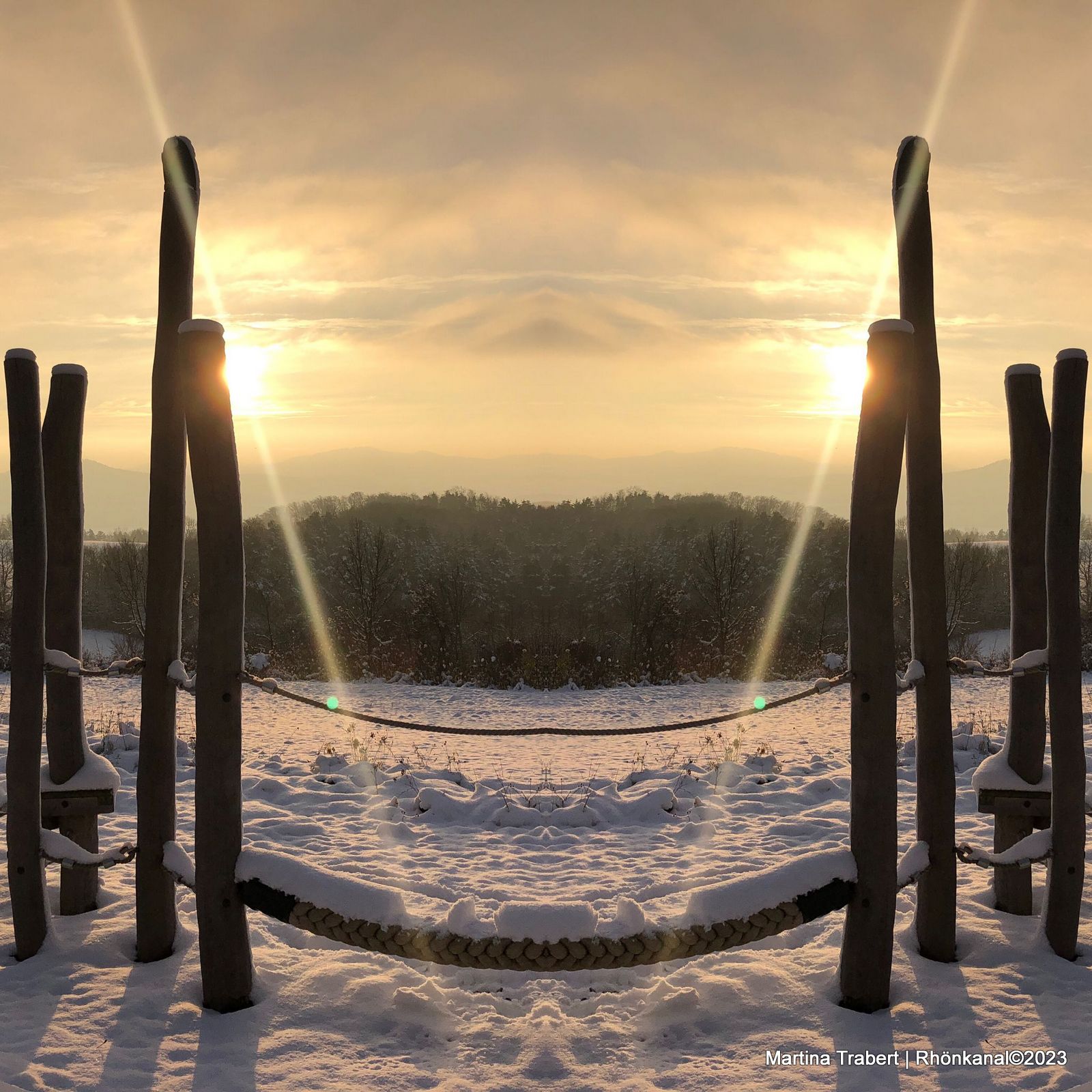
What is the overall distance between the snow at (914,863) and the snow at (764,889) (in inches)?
18.5

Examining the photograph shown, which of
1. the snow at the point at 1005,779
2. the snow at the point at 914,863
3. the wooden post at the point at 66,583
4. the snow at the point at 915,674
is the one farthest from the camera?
the wooden post at the point at 66,583

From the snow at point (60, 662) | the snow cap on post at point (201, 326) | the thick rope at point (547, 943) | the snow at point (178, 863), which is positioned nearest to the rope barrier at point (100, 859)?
the snow at point (178, 863)

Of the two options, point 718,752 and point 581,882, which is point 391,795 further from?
point 718,752

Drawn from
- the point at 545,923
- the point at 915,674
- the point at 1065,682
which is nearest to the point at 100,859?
the point at 545,923

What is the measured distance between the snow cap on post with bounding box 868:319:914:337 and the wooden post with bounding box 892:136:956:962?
0.54 metres

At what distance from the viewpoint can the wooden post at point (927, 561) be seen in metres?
4.44

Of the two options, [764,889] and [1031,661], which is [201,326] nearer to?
[764,889]

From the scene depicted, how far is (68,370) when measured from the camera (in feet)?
16.5

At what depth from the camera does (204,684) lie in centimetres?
398

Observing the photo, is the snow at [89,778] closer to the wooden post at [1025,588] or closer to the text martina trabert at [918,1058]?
the text martina trabert at [918,1058]

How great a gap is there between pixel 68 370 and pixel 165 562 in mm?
1326

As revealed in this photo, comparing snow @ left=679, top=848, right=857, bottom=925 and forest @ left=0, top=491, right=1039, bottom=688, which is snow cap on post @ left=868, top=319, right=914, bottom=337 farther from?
forest @ left=0, top=491, right=1039, bottom=688

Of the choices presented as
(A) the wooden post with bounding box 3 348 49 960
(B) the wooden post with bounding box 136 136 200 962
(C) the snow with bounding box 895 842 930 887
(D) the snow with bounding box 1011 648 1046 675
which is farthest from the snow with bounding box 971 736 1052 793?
(A) the wooden post with bounding box 3 348 49 960

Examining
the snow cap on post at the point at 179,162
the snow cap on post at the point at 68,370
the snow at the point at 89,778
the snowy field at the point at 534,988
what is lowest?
the snowy field at the point at 534,988
